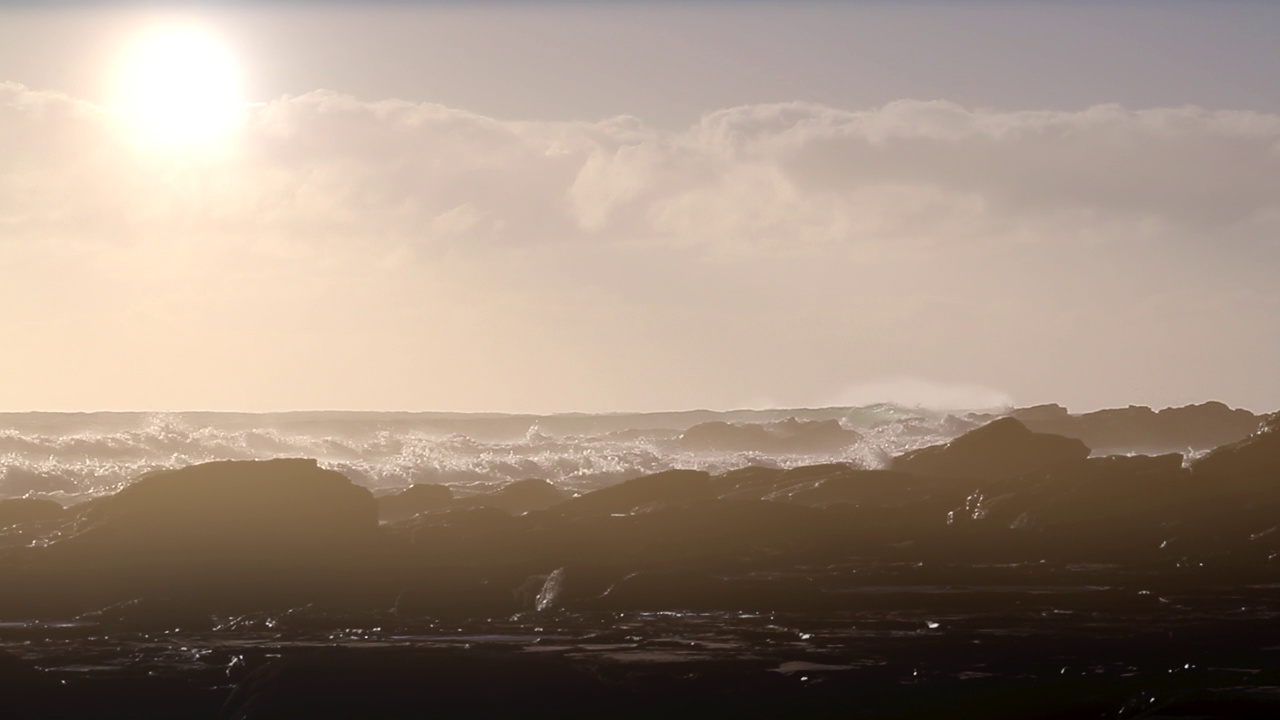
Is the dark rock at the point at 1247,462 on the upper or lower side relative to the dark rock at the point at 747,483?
upper

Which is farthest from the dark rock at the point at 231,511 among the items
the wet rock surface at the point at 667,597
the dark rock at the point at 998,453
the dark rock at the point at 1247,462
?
the dark rock at the point at 1247,462

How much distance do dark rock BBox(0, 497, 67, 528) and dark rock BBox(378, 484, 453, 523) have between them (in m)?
9.27

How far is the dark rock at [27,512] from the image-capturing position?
3775cm

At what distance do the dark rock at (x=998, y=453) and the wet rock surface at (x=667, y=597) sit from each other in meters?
6.10

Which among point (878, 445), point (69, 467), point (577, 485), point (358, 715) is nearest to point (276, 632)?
point (358, 715)

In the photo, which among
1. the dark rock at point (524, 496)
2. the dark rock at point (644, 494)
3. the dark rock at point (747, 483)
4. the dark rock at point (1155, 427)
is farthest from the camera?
the dark rock at point (1155, 427)

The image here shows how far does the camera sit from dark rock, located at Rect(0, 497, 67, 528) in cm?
3775

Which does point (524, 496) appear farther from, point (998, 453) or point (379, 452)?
point (379, 452)

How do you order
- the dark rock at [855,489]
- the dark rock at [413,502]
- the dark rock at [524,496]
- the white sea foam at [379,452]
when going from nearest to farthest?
the dark rock at [413,502], the dark rock at [855,489], the dark rock at [524,496], the white sea foam at [379,452]

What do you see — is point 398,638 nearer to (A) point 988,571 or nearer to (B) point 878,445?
(A) point 988,571

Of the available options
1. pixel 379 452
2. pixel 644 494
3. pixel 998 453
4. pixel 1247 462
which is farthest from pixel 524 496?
→ pixel 379 452

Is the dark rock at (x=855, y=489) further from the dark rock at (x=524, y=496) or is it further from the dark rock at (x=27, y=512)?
the dark rock at (x=27, y=512)

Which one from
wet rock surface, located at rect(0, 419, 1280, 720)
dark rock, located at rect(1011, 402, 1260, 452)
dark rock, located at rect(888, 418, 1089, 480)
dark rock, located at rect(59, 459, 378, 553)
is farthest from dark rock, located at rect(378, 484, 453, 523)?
dark rock, located at rect(1011, 402, 1260, 452)

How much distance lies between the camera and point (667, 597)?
30.2m
